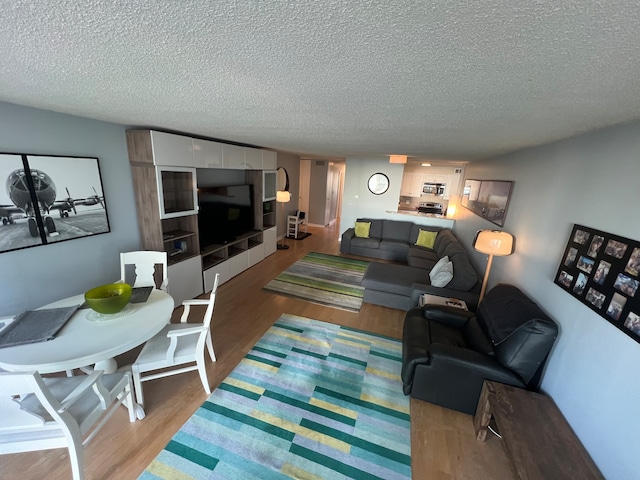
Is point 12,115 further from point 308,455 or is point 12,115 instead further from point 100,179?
point 308,455

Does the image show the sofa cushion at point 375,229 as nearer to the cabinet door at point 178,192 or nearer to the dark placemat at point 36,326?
the cabinet door at point 178,192

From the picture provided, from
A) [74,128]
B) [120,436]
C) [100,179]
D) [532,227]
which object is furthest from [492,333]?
[74,128]

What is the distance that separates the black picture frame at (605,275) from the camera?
1.22m

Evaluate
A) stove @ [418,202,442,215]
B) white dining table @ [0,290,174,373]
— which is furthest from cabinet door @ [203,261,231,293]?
stove @ [418,202,442,215]

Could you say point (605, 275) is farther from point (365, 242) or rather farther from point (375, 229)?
point (375, 229)

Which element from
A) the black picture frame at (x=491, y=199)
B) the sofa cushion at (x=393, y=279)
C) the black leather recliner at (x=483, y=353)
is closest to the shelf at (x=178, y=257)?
the sofa cushion at (x=393, y=279)

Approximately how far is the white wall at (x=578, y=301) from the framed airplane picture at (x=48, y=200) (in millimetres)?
3882

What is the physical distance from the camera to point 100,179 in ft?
8.02

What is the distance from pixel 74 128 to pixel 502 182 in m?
4.39

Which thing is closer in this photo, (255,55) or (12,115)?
(255,55)

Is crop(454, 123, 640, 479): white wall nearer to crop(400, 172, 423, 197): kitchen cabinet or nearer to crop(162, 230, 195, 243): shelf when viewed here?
crop(162, 230, 195, 243): shelf

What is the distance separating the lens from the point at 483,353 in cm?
201

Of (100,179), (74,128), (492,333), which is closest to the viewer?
(492,333)

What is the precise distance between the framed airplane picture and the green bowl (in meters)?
0.79
